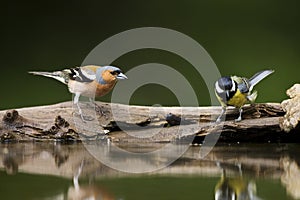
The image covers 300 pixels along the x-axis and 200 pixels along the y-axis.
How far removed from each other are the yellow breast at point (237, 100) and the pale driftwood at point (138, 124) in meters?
0.02

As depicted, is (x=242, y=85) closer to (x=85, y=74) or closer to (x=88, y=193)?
(x=85, y=74)

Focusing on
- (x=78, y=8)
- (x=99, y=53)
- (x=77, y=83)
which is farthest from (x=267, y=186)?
(x=78, y=8)

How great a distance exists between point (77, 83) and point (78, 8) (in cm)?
81

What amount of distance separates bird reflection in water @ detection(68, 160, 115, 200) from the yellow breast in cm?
68

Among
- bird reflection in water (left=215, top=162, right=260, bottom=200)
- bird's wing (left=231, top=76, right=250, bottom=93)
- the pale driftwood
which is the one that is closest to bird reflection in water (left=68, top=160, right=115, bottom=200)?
bird reflection in water (left=215, top=162, right=260, bottom=200)

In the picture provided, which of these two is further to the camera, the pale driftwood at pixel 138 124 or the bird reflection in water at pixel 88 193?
the pale driftwood at pixel 138 124

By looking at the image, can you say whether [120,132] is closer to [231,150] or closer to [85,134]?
[85,134]

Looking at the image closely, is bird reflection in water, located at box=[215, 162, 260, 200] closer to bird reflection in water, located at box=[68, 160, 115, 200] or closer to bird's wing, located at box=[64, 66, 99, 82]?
bird reflection in water, located at box=[68, 160, 115, 200]

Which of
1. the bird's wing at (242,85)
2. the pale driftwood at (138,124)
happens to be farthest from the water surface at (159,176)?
the bird's wing at (242,85)

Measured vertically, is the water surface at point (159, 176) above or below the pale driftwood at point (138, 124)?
below

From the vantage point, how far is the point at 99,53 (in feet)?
6.87

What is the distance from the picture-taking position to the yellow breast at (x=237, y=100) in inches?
54.1

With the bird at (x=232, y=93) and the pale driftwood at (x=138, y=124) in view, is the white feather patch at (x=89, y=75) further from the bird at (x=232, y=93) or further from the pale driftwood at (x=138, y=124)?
the bird at (x=232, y=93)

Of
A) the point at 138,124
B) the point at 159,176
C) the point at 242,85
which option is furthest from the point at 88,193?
the point at 242,85
